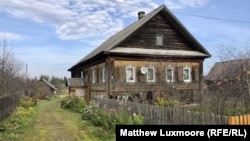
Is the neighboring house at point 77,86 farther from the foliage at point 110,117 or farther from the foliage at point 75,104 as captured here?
the foliage at point 110,117

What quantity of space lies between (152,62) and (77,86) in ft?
31.6

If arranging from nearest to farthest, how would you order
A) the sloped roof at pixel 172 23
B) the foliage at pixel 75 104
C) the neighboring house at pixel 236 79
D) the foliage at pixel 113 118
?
the foliage at pixel 113 118, the neighboring house at pixel 236 79, the foliage at pixel 75 104, the sloped roof at pixel 172 23

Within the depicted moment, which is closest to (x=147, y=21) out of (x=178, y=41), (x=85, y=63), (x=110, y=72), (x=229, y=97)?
(x=178, y=41)

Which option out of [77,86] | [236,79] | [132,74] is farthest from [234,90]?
[77,86]

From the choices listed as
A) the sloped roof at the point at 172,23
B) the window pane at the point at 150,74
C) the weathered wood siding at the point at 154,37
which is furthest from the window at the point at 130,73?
the sloped roof at the point at 172,23

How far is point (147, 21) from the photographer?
26234 mm

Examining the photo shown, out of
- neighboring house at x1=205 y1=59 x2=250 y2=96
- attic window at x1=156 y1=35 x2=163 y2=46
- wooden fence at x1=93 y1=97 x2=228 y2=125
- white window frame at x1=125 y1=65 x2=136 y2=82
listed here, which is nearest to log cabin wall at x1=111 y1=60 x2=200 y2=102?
white window frame at x1=125 y1=65 x2=136 y2=82

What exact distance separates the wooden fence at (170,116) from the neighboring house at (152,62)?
29.4 feet

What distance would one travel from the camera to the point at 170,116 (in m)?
11.1

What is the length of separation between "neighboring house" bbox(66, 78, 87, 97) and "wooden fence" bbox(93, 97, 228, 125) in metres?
15.9

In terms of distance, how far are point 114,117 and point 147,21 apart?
A: 47.6 ft

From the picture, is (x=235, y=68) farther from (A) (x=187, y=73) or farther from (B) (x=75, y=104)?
(B) (x=75, y=104)

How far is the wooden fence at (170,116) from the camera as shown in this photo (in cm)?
882

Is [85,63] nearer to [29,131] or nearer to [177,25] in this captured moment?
[177,25]
